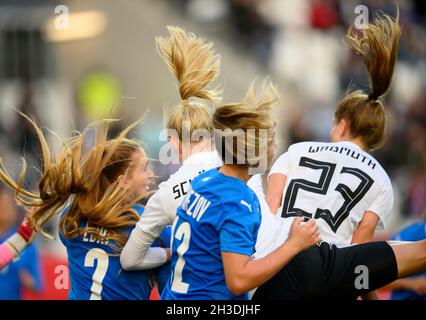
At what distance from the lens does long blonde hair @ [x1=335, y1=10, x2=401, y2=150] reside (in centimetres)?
563

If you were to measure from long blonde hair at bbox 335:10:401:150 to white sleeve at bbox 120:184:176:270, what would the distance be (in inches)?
49.8

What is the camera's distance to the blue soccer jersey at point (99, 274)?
5.27 meters

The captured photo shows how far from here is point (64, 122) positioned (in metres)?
15.6

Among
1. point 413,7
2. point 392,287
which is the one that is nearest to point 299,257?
point 392,287

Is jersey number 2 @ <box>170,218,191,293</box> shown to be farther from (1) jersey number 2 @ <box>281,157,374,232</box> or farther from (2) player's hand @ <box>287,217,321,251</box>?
(1) jersey number 2 @ <box>281,157,374,232</box>

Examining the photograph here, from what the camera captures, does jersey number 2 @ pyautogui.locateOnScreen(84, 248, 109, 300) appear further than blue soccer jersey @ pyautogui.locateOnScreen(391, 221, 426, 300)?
No

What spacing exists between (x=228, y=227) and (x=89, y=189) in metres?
1.20

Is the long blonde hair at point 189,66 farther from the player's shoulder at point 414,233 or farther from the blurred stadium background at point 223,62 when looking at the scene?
the blurred stadium background at point 223,62

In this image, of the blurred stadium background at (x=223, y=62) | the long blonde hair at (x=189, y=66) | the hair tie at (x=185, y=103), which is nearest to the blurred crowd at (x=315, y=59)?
the blurred stadium background at (x=223, y=62)

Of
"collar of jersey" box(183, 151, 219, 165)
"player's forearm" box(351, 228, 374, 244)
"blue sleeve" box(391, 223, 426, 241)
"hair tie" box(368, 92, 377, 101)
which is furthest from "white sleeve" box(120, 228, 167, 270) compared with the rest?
"blue sleeve" box(391, 223, 426, 241)

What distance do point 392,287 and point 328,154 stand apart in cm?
196
